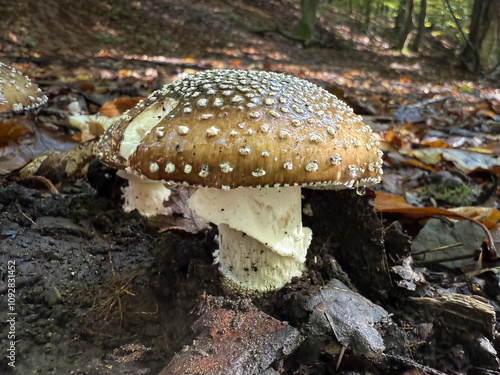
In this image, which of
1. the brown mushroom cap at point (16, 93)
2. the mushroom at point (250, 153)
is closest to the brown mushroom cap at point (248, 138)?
the mushroom at point (250, 153)

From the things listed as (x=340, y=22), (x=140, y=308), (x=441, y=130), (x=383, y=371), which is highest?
(x=383, y=371)

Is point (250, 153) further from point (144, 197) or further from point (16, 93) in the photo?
point (16, 93)

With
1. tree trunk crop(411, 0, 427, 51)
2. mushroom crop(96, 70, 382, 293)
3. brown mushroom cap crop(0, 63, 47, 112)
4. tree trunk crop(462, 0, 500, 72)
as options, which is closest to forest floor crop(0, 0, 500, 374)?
mushroom crop(96, 70, 382, 293)

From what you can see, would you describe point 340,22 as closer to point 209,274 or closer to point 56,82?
point 56,82

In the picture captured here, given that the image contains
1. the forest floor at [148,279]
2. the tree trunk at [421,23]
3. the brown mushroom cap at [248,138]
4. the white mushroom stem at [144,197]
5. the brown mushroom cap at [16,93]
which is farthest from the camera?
the tree trunk at [421,23]

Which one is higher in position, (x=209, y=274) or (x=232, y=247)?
(x=232, y=247)

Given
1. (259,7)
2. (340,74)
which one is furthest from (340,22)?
(340,74)

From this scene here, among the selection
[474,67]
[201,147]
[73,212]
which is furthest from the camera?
[474,67]

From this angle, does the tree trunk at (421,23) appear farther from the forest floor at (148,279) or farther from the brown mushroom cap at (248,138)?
the brown mushroom cap at (248,138)
